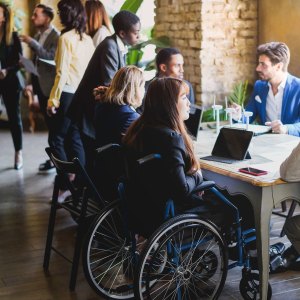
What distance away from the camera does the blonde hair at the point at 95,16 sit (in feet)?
16.5

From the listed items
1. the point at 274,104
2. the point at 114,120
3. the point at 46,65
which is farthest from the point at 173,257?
the point at 46,65

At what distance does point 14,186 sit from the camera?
233 inches

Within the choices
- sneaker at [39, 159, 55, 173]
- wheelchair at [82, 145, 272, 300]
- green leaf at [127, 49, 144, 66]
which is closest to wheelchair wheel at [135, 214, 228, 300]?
wheelchair at [82, 145, 272, 300]

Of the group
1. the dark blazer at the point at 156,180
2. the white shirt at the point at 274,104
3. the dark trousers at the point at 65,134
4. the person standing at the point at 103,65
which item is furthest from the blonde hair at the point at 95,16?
the dark blazer at the point at 156,180

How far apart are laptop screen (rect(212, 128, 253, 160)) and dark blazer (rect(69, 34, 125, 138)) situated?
4.17 ft

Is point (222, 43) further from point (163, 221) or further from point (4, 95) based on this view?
point (163, 221)

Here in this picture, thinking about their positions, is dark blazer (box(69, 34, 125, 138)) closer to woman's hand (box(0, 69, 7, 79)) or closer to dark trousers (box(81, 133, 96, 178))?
dark trousers (box(81, 133, 96, 178))

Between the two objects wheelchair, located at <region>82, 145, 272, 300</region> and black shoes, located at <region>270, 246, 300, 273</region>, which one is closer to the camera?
wheelchair, located at <region>82, 145, 272, 300</region>

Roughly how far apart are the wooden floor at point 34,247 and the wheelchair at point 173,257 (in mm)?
174

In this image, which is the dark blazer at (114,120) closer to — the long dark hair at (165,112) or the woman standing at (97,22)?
the long dark hair at (165,112)

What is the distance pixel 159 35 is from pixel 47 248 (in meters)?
3.90

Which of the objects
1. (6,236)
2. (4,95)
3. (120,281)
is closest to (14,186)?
(4,95)

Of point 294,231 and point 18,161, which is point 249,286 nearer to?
point 294,231

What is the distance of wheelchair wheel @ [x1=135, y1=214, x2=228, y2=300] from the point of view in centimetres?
298
